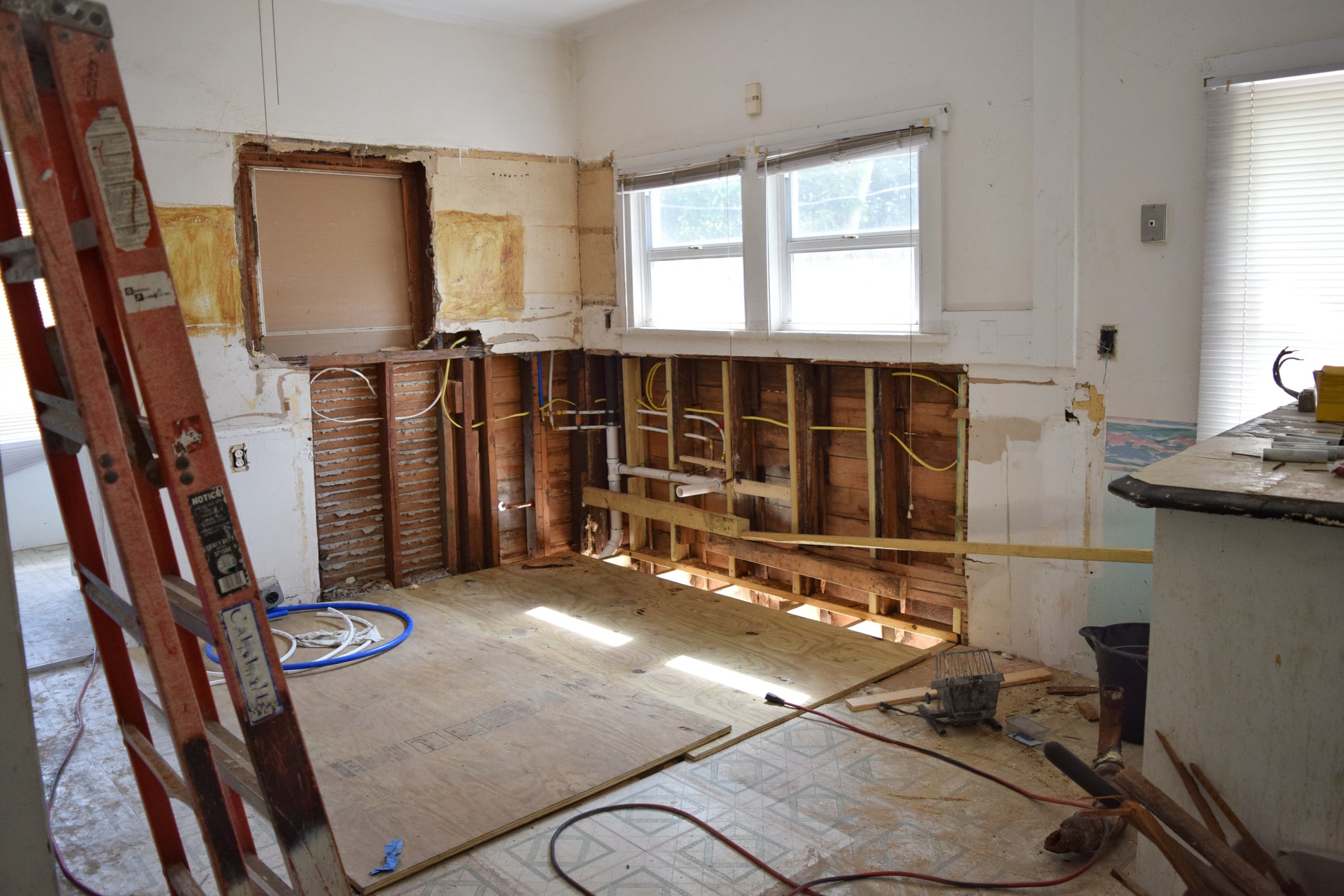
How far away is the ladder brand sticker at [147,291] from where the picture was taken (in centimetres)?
166

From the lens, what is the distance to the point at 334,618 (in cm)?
518

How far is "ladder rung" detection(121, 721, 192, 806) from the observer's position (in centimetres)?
202

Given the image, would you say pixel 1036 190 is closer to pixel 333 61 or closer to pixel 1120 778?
pixel 1120 778

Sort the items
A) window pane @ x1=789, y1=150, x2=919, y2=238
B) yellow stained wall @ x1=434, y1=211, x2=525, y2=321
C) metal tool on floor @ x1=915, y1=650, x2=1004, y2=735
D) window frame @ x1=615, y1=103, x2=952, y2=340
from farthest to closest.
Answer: yellow stained wall @ x1=434, y1=211, x2=525, y2=321, window pane @ x1=789, y1=150, x2=919, y2=238, window frame @ x1=615, y1=103, x2=952, y2=340, metal tool on floor @ x1=915, y1=650, x2=1004, y2=735

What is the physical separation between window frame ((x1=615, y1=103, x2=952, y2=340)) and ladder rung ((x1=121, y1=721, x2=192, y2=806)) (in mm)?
3486

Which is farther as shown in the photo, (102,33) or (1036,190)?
(1036,190)

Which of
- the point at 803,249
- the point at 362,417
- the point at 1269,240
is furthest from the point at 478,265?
the point at 1269,240

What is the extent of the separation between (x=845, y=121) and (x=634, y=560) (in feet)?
10.00

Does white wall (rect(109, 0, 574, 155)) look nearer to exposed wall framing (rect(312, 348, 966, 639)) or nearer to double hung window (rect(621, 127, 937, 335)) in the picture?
double hung window (rect(621, 127, 937, 335))


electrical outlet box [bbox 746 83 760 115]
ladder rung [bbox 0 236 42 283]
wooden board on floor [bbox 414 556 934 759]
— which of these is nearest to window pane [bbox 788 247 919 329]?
electrical outlet box [bbox 746 83 760 115]

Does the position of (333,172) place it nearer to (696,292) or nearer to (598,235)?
(598,235)

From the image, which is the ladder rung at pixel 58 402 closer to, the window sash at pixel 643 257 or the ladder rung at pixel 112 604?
the ladder rung at pixel 112 604

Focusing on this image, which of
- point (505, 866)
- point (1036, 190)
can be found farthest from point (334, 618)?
point (1036, 190)

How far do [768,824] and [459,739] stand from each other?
129 cm
